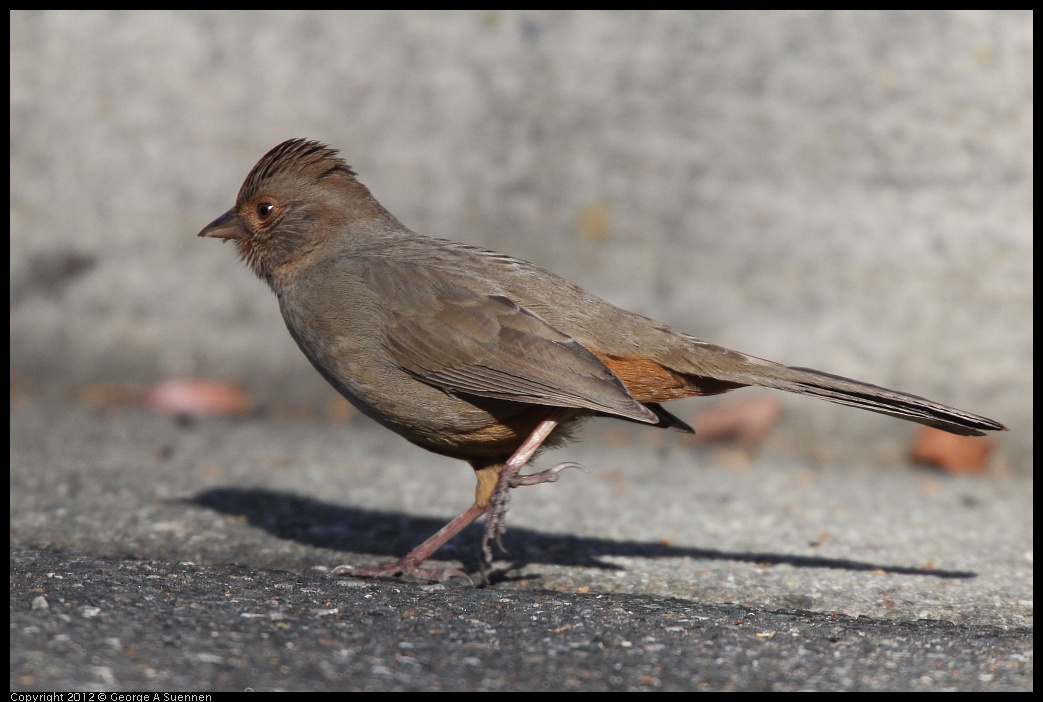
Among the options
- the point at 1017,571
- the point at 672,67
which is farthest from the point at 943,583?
the point at 672,67

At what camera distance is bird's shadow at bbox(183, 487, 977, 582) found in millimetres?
4598

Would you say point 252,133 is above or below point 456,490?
above

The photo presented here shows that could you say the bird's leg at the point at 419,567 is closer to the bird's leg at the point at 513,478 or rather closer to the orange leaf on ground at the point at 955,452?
the bird's leg at the point at 513,478

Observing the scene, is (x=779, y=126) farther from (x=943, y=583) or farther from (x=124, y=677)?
(x=124, y=677)

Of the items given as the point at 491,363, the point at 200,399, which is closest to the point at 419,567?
the point at 491,363

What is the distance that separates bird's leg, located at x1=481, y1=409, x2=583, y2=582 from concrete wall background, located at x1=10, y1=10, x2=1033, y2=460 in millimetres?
2876

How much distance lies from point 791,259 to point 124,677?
199 inches

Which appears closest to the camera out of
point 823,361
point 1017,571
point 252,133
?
point 1017,571

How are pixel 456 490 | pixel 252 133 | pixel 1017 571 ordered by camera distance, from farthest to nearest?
pixel 252 133, pixel 456 490, pixel 1017 571

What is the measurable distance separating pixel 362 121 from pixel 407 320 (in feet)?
12.4

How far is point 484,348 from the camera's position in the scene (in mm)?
4066
